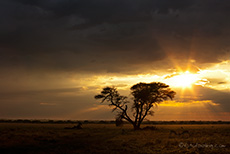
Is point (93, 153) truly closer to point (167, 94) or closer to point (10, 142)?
point (10, 142)

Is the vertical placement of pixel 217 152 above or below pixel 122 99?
below

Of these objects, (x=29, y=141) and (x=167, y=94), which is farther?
(x=167, y=94)

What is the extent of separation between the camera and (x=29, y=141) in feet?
87.1

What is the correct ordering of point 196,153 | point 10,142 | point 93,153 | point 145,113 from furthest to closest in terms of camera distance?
point 145,113 < point 10,142 < point 93,153 < point 196,153

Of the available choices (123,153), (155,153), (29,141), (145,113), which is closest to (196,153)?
(155,153)

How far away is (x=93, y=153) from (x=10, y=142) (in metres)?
10.6

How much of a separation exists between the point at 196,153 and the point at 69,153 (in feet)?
34.4

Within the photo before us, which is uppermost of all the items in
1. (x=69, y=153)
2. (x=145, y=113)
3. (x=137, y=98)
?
(x=137, y=98)

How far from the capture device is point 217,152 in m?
18.9

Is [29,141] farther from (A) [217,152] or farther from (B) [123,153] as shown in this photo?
(A) [217,152]

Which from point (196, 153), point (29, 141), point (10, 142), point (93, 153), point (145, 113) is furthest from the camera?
point (145, 113)

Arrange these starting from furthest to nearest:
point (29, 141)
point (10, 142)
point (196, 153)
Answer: point (29, 141), point (10, 142), point (196, 153)

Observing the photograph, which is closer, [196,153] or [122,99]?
[196,153]

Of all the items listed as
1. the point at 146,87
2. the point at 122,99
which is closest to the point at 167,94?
the point at 146,87
